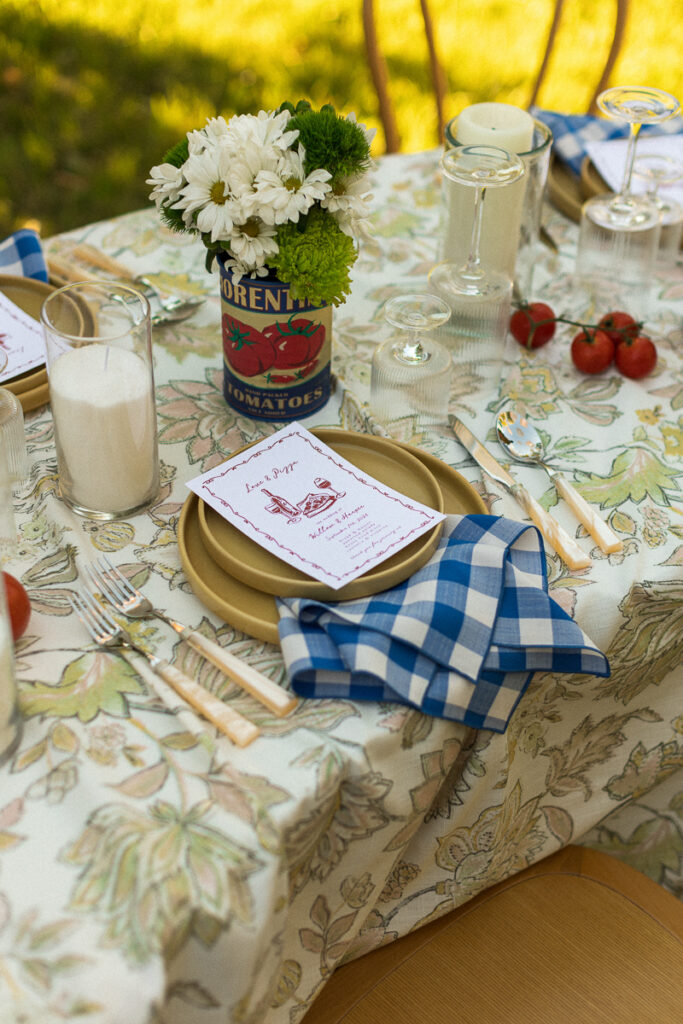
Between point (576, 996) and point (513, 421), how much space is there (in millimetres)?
611

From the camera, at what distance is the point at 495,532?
2.98ft

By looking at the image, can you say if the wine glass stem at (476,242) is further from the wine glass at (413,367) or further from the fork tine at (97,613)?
the fork tine at (97,613)

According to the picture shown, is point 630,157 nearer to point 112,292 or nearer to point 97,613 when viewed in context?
point 112,292

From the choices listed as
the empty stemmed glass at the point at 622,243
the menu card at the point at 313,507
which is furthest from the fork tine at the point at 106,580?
the empty stemmed glass at the point at 622,243

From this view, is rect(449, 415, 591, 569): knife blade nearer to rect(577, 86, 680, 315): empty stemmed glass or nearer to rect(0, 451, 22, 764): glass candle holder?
rect(577, 86, 680, 315): empty stemmed glass

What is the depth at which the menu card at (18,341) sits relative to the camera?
1.09 meters

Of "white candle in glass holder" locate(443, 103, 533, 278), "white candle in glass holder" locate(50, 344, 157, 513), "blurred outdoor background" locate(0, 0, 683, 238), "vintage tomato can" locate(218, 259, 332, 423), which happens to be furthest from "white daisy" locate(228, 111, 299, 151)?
"blurred outdoor background" locate(0, 0, 683, 238)

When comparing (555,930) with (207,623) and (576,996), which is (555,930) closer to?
(576,996)

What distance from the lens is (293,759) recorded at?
757 mm

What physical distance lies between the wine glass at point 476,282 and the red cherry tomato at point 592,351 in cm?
10

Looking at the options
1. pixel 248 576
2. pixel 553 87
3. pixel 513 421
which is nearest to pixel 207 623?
pixel 248 576

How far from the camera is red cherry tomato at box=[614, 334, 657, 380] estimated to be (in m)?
1.20

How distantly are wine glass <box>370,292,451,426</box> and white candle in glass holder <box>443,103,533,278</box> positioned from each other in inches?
7.1

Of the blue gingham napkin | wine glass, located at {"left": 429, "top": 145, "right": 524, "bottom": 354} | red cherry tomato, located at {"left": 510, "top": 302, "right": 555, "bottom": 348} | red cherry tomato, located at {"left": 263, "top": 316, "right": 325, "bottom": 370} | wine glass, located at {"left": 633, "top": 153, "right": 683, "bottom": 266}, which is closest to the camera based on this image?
red cherry tomato, located at {"left": 263, "top": 316, "right": 325, "bottom": 370}
